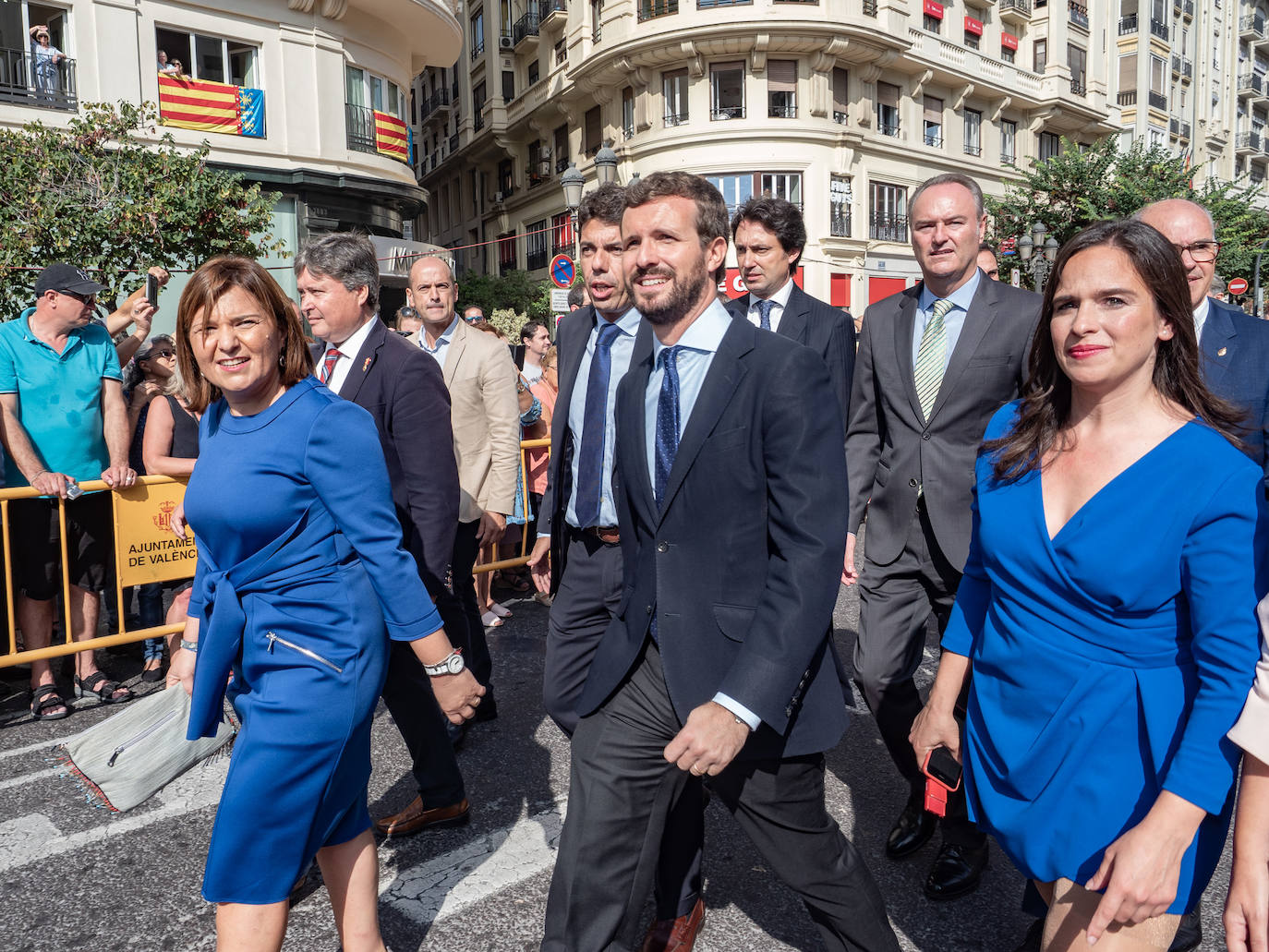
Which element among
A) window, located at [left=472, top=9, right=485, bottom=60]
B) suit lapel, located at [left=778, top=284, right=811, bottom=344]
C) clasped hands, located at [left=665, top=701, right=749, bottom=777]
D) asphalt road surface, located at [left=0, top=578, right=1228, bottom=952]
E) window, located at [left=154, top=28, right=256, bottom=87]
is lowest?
asphalt road surface, located at [left=0, top=578, right=1228, bottom=952]

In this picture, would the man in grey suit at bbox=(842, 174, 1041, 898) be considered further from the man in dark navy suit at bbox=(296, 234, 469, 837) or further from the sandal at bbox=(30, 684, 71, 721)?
the sandal at bbox=(30, 684, 71, 721)

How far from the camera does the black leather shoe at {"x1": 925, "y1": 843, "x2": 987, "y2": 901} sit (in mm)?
3094

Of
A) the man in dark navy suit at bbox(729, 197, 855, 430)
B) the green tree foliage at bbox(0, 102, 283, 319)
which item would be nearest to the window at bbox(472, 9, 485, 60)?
the green tree foliage at bbox(0, 102, 283, 319)

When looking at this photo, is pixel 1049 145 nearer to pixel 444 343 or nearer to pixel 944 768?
pixel 444 343

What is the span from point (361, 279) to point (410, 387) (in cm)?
49

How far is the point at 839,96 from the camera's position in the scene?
32.4 m

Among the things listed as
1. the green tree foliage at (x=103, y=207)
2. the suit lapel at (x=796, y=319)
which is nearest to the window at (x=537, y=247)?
the green tree foliage at (x=103, y=207)

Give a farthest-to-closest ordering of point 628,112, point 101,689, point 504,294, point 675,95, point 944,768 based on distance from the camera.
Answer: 1. point 504,294
2. point 628,112
3. point 675,95
4. point 101,689
5. point 944,768

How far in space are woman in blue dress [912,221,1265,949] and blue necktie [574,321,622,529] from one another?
4.98 ft

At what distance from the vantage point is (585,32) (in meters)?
35.0

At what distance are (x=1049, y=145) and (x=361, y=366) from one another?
44797mm

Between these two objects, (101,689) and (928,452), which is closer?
(928,452)

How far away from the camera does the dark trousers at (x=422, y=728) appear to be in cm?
344

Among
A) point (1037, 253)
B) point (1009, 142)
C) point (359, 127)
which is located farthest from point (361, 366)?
point (1009, 142)
